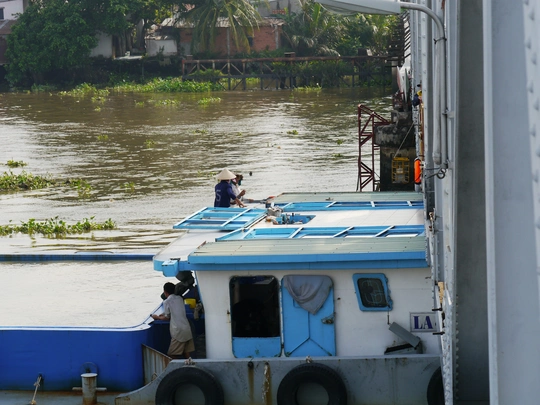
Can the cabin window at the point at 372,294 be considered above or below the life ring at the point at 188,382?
above

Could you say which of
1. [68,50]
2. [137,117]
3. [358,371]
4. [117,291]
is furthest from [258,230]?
[68,50]

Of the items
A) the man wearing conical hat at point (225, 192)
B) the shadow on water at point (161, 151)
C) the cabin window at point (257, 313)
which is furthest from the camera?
the shadow on water at point (161, 151)

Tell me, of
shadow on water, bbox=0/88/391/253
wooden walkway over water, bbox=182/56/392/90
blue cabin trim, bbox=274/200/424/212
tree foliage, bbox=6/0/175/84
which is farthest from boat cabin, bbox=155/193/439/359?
tree foliage, bbox=6/0/175/84

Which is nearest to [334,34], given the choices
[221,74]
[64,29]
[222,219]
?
[221,74]

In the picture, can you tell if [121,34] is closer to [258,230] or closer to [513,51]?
[258,230]

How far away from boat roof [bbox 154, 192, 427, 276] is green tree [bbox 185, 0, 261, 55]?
4278 cm

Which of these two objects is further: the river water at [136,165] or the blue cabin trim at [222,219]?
the river water at [136,165]

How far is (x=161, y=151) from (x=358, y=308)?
23646mm

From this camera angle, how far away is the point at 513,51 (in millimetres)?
2418

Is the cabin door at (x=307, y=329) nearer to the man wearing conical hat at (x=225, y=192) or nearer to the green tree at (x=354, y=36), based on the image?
the man wearing conical hat at (x=225, y=192)

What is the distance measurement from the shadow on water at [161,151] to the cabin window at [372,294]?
9727mm

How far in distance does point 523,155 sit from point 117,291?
1159 cm

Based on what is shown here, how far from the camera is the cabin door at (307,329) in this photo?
933 cm

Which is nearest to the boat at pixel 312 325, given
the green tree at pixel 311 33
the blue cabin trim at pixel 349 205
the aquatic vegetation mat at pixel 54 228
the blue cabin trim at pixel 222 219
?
the blue cabin trim at pixel 222 219
